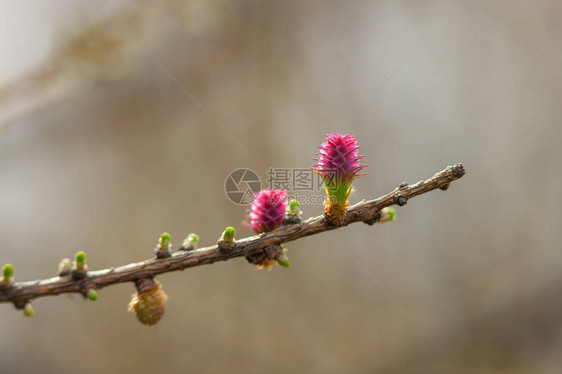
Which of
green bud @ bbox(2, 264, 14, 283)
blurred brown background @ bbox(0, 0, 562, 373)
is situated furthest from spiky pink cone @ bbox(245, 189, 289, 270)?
blurred brown background @ bbox(0, 0, 562, 373)

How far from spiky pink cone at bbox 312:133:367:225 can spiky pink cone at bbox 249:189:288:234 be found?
0.07 metres

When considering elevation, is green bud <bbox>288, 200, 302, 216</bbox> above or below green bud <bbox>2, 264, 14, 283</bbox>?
below

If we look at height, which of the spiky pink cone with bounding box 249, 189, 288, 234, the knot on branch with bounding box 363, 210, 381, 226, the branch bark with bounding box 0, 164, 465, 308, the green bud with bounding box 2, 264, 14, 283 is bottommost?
the knot on branch with bounding box 363, 210, 381, 226

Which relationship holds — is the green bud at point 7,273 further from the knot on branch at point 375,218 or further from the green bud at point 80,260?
the knot on branch at point 375,218

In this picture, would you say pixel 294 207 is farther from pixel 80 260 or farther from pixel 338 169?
pixel 80 260

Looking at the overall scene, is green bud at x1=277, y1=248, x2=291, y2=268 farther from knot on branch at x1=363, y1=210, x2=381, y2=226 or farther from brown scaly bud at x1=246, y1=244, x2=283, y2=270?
knot on branch at x1=363, y1=210, x2=381, y2=226

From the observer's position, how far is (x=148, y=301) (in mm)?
506

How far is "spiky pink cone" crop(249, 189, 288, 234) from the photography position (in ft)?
1.74

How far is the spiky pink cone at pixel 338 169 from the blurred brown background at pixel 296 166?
3.59 feet

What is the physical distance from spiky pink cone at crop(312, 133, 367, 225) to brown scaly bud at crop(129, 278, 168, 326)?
221mm

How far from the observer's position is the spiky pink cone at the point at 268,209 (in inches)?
20.9

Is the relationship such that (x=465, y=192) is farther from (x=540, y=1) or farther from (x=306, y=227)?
(x=306, y=227)

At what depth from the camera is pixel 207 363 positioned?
1591 millimetres

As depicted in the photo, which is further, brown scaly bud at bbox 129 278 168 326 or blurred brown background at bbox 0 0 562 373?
blurred brown background at bbox 0 0 562 373
